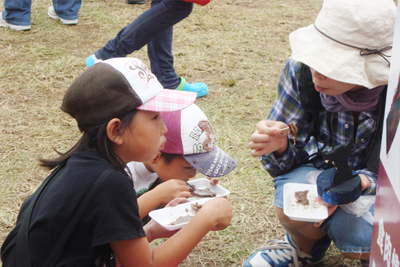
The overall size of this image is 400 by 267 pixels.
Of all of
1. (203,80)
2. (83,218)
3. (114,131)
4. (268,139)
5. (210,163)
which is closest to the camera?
(83,218)

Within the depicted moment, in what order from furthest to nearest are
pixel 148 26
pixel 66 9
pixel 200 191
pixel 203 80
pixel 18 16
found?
pixel 66 9 → pixel 18 16 → pixel 203 80 → pixel 148 26 → pixel 200 191

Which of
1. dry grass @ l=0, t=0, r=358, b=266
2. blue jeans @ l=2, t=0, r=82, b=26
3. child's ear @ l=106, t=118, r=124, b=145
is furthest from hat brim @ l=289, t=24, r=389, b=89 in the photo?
blue jeans @ l=2, t=0, r=82, b=26

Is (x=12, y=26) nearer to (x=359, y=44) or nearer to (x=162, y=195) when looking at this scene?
(x=162, y=195)

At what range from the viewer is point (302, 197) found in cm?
186

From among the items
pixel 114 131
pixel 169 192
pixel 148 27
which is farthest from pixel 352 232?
pixel 148 27

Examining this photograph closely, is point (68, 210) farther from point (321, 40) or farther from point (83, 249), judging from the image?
point (321, 40)

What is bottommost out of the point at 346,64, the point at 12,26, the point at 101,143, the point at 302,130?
A: the point at 12,26

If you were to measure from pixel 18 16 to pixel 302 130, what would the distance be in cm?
429

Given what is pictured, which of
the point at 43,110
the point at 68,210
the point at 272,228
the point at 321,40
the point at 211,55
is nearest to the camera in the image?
the point at 68,210

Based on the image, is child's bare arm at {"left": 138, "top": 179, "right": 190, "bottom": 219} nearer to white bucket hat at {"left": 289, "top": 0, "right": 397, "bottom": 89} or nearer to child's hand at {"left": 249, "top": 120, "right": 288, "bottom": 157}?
child's hand at {"left": 249, "top": 120, "right": 288, "bottom": 157}

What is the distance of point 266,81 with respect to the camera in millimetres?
4277

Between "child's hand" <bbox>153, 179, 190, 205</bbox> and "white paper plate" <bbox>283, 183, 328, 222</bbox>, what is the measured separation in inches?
16.9

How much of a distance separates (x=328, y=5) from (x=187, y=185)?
3.31ft

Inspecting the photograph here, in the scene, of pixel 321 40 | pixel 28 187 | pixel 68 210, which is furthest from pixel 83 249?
pixel 28 187
